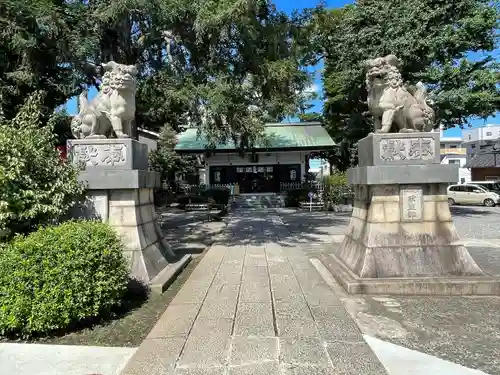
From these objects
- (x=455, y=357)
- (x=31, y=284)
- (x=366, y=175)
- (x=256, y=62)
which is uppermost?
(x=256, y=62)

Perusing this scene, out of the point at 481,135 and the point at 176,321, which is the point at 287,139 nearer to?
the point at 176,321

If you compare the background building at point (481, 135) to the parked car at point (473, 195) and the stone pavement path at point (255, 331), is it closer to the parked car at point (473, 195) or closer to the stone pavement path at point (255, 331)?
the parked car at point (473, 195)

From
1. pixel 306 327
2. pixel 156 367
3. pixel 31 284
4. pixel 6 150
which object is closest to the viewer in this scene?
pixel 156 367

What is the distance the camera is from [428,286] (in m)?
5.21

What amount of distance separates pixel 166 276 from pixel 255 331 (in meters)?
2.35

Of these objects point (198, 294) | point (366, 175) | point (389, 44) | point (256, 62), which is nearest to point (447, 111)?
point (389, 44)

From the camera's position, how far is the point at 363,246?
583 centimetres

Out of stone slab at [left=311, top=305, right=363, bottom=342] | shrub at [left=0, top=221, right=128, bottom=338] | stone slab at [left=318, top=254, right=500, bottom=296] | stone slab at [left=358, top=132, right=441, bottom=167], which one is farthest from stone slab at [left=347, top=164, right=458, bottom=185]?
shrub at [left=0, top=221, right=128, bottom=338]

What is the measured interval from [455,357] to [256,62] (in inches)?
285

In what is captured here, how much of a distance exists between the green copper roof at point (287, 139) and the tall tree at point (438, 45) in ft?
31.7

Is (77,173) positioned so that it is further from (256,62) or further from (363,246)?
(256,62)

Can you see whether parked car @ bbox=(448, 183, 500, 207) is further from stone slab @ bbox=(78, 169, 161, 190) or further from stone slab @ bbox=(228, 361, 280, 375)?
stone slab @ bbox=(228, 361, 280, 375)

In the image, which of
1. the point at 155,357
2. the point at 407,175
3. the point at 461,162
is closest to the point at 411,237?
the point at 407,175

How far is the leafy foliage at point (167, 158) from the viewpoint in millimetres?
22656
